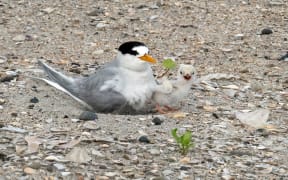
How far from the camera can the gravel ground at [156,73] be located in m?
4.28

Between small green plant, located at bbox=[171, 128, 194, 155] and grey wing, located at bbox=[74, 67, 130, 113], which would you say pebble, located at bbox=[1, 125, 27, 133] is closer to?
grey wing, located at bbox=[74, 67, 130, 113]

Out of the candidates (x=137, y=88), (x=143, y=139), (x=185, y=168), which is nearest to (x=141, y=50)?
(x=137, y=88)

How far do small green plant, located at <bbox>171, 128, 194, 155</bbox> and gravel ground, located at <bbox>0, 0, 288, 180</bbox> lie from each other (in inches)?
1.9

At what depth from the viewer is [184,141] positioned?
436cm

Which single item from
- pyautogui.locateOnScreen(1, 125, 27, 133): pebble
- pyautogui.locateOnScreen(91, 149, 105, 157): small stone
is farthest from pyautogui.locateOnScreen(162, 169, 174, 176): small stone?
pyautogui.locateOnScreen(1, 125, 27, 133): pebble

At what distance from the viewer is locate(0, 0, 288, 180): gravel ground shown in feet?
14.0

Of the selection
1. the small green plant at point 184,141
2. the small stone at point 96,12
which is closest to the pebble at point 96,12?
the small stone at point 96,12

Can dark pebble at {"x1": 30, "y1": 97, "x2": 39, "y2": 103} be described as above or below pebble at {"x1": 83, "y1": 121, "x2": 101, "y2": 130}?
above

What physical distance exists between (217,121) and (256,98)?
0.71 m

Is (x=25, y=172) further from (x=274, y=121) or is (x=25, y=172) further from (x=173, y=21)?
(x=173, y=21)

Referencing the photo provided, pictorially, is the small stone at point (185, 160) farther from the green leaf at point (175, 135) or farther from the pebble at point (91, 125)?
the pebble at point (91, 125)

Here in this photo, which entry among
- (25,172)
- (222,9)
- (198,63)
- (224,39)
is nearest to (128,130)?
(25,172)

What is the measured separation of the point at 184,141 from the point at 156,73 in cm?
205

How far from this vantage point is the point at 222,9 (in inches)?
320
